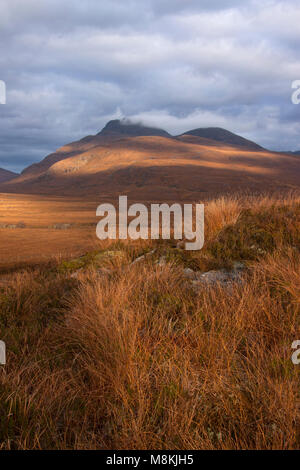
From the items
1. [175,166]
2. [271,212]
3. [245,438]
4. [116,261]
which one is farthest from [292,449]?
[175,166]

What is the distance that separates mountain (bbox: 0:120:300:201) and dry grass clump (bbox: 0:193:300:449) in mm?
36634

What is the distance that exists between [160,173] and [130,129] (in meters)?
125

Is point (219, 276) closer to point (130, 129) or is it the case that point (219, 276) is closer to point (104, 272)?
point (104, 272)

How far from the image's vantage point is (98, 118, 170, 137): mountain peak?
174 m

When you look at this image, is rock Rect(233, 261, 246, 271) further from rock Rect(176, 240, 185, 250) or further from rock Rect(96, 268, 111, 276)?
rock Rect(96, 268, 111, 276)

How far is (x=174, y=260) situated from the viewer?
211 inches

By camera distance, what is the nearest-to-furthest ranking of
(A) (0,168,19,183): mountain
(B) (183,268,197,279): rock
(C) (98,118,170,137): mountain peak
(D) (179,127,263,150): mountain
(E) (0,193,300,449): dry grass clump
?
1. (E) (0,193,300,449): dry grass clump
2. (B) (183,268,197,279): rock
3. (D) (179,127,263,150): mountain
4. (A) (0,168,19,183): mountain
5. (C) (98,118,170,137): mountain peak

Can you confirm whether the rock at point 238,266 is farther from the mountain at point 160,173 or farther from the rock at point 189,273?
the mountain at point 160,173

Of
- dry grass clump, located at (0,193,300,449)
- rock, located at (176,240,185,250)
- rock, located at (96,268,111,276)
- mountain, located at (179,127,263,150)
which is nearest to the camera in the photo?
dry grass clump, located at (0,193,300,449)

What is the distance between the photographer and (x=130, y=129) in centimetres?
17800

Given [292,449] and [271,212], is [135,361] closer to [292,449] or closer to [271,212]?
[292,449]

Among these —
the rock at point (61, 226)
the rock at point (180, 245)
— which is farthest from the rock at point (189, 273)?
the rock at point (61, 226)

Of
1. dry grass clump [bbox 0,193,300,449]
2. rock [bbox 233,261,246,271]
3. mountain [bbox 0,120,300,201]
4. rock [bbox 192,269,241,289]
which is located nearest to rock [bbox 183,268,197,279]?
rock [bbox 192,269,241,289]

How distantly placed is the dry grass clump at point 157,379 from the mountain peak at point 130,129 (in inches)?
6826
